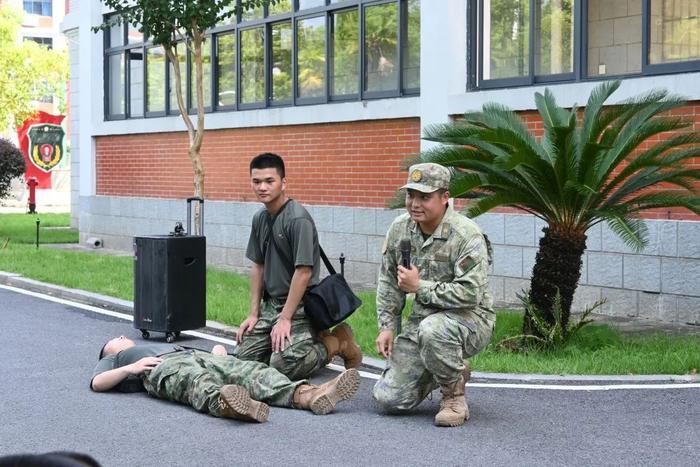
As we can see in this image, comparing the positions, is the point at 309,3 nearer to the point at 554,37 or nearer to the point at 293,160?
the point at 293,160

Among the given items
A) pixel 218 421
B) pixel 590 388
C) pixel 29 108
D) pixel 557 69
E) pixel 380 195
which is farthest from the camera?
pixel 29 108

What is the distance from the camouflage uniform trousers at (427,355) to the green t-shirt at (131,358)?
1565mm

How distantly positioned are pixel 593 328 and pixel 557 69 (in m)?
4.05

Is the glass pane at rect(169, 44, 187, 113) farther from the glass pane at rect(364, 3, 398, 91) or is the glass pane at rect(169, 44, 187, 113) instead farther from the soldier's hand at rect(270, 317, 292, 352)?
the soldier's hand at rect(270, 317, 292, 352)

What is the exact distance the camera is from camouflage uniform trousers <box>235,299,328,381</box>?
8344 mm

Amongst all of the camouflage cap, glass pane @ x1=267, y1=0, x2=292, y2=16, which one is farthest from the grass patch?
the camouflage cap

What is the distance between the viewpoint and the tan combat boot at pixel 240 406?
23.5ft

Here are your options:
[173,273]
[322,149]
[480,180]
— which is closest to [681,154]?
[480,180]

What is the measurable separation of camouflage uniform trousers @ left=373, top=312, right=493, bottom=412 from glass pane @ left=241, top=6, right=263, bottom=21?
11916mm

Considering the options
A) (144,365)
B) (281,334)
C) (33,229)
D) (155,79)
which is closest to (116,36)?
(155,79)

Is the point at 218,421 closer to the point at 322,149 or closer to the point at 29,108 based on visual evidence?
the point at 322,149

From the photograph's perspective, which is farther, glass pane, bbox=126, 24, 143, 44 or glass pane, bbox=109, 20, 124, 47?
glass pane, bbox=109, 20, 124, 47

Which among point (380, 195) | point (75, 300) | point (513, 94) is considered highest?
point (513, 94)

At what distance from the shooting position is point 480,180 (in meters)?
10.1
